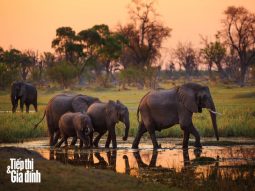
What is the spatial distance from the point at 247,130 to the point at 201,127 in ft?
4.93

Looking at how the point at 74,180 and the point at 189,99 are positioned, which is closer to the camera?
the point at 74,180

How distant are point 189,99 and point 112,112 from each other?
81.3 inches

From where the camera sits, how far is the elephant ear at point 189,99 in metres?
16.9

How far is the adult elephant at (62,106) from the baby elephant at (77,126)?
1.08 m

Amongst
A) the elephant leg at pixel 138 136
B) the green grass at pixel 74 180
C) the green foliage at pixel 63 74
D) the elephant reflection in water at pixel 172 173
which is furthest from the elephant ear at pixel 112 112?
the green foliage at pixel 63 74

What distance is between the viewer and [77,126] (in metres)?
17.0

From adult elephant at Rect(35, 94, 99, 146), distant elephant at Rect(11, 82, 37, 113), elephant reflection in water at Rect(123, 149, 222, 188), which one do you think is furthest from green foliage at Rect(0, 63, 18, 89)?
elephant reflection in water at Rect(123, 149, 222, 188)

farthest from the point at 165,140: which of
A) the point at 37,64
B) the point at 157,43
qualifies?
the point at 37,64

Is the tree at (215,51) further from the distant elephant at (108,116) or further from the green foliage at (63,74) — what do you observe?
the distant elephant at (108,116)

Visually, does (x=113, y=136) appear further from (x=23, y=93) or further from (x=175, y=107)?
(x=23, y=93)

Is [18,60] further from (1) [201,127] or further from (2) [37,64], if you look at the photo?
(1) [201,127]

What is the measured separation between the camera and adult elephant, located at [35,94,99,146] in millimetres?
19031

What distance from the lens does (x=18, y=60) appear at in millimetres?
86312

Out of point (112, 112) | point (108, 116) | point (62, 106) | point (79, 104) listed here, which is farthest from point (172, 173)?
point (62, 106)
